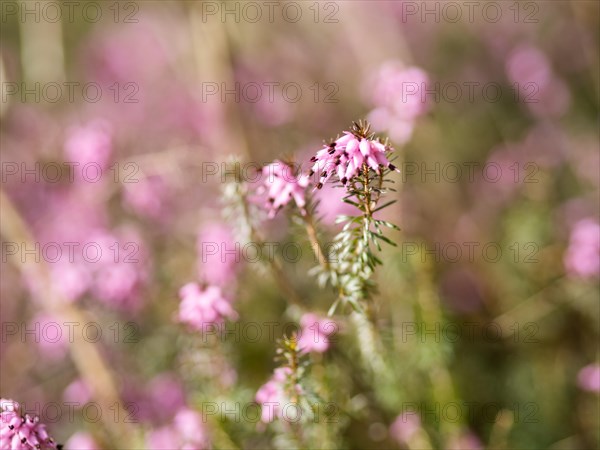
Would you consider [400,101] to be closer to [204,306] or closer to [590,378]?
[204,306]

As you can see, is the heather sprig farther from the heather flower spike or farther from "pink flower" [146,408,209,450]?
"pink flower" [146,408,209,450]

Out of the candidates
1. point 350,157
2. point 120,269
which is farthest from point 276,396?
point 120,269

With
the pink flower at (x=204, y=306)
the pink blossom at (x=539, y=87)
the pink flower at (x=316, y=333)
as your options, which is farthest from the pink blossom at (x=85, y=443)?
the pink blossom at (x=539, y=87)

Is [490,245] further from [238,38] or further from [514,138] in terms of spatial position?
[238,38]

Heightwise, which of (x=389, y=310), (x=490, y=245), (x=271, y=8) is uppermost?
(x=271, y=8)

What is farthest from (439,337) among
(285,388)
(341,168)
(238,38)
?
(238,38)

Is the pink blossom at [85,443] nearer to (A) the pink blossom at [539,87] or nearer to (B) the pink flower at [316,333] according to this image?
(B) the pink flower at [316,333]
